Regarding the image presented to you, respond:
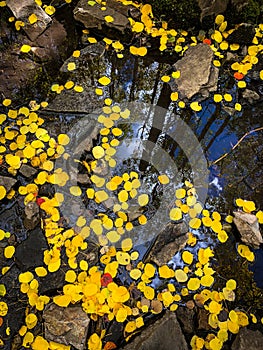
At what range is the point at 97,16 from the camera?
3.52 m

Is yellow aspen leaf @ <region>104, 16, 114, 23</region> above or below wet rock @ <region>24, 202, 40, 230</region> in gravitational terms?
above

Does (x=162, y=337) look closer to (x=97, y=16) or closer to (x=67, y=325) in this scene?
(x=67, y=325)

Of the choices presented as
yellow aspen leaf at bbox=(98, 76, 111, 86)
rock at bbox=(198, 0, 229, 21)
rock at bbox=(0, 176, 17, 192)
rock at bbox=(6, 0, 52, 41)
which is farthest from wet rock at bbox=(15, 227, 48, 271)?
rock at bbox=(198, 0, 229, 21)

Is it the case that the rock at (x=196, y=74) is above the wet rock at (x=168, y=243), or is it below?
above

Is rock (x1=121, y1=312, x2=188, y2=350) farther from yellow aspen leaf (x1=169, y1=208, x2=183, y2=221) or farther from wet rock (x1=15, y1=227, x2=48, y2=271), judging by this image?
wet rock (x1=15, y1=227, x2=48, y2=271)

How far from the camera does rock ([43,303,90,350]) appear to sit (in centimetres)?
198

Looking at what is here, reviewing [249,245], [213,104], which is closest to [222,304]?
[249,245]

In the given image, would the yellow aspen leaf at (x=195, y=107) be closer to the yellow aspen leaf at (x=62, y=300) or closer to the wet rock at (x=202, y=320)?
the wet rock at (x=202, y=320)

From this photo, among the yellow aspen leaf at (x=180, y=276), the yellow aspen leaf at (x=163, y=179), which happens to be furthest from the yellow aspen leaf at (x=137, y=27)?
the yellow aspen leaf at (x=180, y=276)

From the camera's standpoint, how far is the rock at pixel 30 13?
11.6 feet

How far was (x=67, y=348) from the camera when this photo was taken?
1.98 meters

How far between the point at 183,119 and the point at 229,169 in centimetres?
64

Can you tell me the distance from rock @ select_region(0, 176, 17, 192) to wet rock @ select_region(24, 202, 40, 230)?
221mm

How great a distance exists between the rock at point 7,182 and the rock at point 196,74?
174 cm
